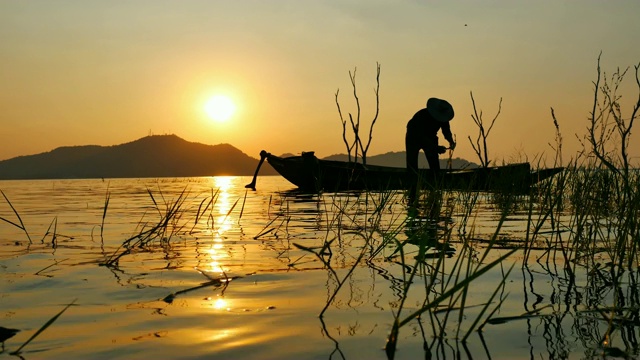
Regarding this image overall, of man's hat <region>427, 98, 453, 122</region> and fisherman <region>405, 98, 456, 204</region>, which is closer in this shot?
man's hat <region>427, 98, 453, 122</region>

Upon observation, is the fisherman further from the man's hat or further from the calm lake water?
the calm lake water

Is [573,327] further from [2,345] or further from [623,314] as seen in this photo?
[2,345]

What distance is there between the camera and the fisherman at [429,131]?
1290 cm

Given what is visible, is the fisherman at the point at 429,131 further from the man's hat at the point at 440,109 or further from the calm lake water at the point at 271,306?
the calm lake water at the point at 271,306

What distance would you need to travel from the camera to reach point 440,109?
12969mm

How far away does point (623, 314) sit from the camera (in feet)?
8.60

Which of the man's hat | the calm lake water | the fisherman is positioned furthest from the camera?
the fisherman

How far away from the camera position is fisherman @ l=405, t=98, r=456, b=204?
12.9 meters

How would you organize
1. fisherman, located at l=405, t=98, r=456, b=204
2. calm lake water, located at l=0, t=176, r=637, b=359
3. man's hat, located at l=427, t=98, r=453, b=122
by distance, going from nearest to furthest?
calm lake water, located at l=0, t=176, r=637, b=359, man's hat, located at l=427, t=98, r=453, b=122, fisherman, located at l=405, t=98, r=456, b=204

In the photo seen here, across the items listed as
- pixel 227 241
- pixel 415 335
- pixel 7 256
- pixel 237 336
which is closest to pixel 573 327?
pixel 415 335

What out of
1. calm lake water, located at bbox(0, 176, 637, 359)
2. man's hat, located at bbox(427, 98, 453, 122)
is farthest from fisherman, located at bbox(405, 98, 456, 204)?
calm lake water, located at bbox(0, 176, 637, 359)

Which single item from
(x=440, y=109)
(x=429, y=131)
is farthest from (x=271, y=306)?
(x=429, y=131)

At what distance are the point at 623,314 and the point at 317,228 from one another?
4.67m

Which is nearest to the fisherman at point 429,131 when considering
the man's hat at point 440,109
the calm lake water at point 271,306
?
the man's hat at point 440,109
